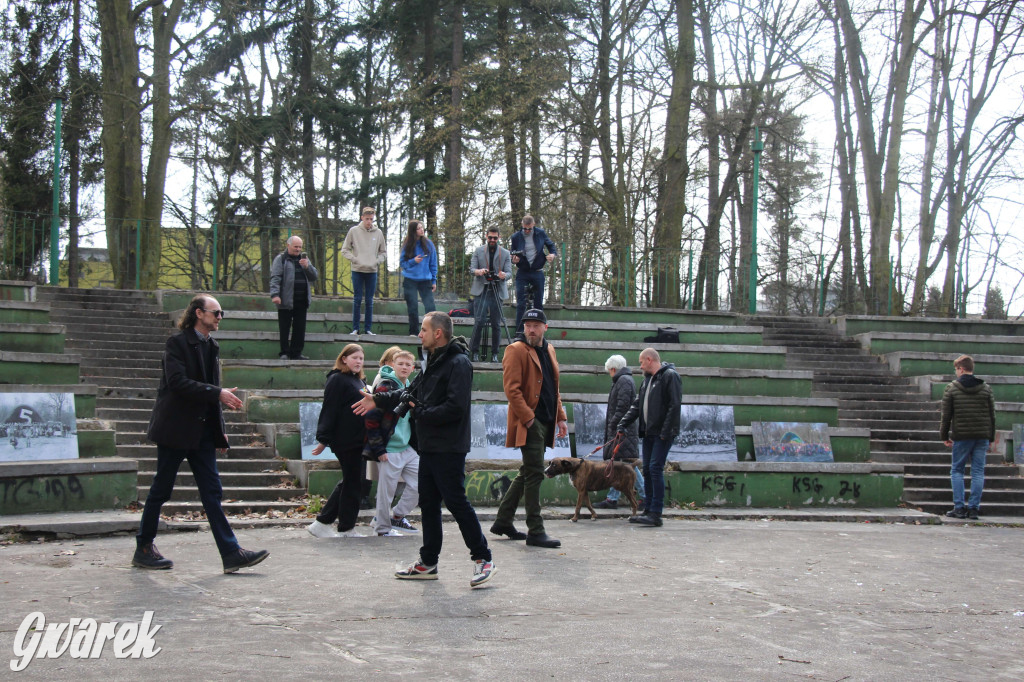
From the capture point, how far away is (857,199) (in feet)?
89.2

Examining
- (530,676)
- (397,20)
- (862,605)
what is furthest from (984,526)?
(397,20)

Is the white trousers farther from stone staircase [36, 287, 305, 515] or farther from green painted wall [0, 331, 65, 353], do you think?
green painted wall [0, 331, 65, 353]

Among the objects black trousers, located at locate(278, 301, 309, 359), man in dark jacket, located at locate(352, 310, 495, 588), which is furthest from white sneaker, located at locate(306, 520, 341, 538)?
black trousers, located at locate(278, 301, 309, 359)

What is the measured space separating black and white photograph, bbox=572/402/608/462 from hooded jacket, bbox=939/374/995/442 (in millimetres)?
4159

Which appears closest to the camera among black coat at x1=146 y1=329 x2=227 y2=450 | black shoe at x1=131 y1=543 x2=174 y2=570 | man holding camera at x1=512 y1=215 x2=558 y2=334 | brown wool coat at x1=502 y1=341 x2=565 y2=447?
black coat at x1=146 y1=329 x2=227 y2=450

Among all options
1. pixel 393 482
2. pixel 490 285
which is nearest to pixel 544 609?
pixel 393 482

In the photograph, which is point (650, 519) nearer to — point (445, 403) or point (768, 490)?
point (768, 490)

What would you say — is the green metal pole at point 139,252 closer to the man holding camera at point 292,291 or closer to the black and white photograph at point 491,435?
the man holding camera at point 292,291

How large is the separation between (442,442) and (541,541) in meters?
2.10

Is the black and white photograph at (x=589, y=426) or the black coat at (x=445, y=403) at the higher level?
the black coat at (x=445, y=403)

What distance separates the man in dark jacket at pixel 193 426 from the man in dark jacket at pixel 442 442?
1.21 m

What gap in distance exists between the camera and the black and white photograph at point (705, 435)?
1180cm

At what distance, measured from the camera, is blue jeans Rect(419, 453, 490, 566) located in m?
6.09

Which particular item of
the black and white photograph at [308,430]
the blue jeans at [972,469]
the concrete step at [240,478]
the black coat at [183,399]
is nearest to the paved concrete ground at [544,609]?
the black coat at [183,399]
